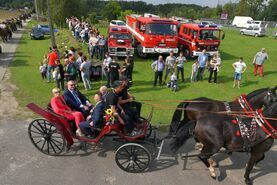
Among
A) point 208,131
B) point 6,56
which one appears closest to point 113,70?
point 208,131

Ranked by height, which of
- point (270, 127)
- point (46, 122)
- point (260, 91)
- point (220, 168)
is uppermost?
Answer: point (260, 91)

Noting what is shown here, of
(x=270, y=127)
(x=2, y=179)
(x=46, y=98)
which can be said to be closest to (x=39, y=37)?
(x=46, y=98)

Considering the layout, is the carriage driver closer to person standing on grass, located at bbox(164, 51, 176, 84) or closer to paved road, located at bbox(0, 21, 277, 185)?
paved road, located at bbox(0, 21, 277, 185)

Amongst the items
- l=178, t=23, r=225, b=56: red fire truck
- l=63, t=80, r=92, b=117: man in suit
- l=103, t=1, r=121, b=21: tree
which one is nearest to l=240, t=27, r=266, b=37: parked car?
l=178, t=23, r=225, b=56: red fire truck

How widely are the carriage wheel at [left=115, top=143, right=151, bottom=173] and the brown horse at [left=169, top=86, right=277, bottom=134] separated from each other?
115cm

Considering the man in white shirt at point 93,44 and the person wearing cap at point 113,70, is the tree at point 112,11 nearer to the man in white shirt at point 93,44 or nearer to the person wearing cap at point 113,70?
the man in white shirt at point 93,44

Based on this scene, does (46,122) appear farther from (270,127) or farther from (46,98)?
(270,127)

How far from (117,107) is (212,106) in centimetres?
248

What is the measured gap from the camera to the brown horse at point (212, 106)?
648 centimetres

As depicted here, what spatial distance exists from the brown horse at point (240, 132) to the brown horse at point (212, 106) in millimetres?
668

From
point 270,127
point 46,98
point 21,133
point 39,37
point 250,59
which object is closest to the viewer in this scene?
point 270,127

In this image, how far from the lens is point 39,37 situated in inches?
1147

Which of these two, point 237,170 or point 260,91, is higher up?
point 260,91

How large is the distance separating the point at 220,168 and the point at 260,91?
2.14 meters
